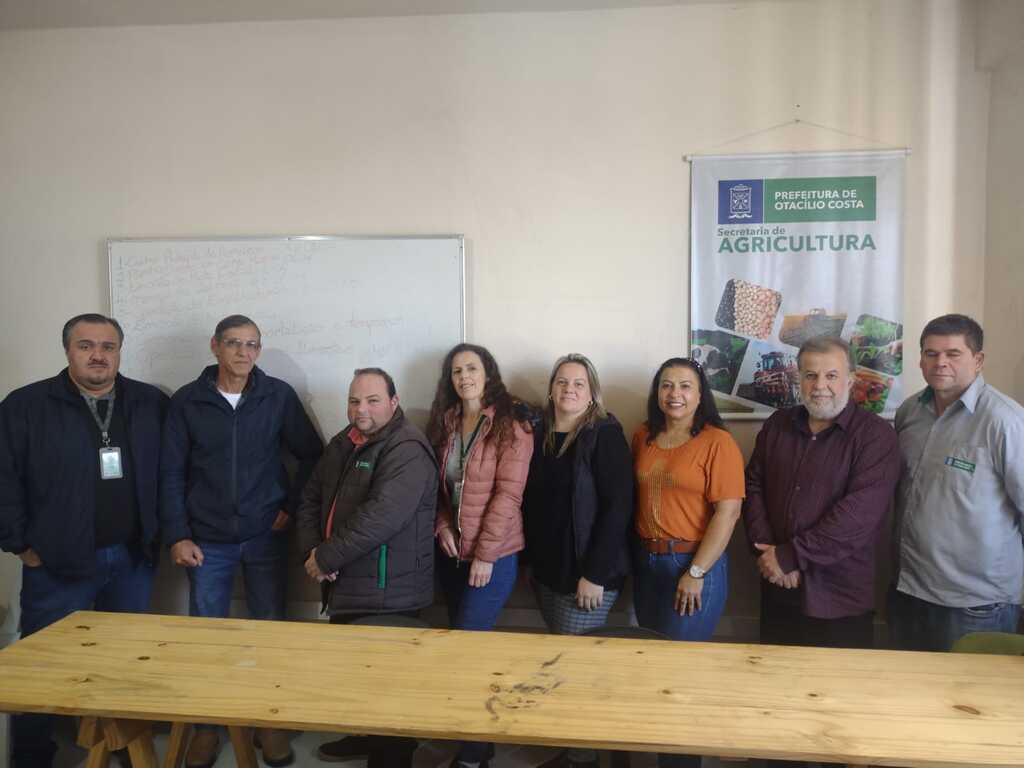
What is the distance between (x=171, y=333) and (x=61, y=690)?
72.5 inches

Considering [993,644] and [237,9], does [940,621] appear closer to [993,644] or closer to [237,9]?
[993,644]

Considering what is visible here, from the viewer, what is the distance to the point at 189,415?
243 centimetres

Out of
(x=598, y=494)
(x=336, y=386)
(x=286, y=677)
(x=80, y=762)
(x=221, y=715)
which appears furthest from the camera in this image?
(x=336, y=386)

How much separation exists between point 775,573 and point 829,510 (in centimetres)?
29

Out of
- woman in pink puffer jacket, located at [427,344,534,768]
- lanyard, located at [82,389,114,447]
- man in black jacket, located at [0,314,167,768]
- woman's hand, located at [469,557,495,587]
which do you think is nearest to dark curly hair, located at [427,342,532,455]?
woman in pink puffer jacket, located at [427,344,534,768]

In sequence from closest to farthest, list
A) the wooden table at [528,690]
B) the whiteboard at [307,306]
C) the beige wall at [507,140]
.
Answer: the wooden table at [528,690] → the beige wall at [507,140] → the whiteboard at [307,306]

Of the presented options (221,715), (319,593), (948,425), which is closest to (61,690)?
(221,715)

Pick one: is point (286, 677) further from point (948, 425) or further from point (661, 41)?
point (661, 41)

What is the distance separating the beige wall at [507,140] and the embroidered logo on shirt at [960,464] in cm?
72

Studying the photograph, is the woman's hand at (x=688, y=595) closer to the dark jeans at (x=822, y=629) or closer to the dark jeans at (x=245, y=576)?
the dark jeans at (x=822, y=629)

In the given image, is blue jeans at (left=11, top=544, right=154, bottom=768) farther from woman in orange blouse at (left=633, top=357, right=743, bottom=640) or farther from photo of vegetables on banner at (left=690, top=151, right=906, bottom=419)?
photo of vegetables on banner at (left=690, top=151, right=906, bottom=419)

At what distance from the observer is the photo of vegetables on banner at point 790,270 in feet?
8.43

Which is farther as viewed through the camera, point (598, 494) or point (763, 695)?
point (598, 494)

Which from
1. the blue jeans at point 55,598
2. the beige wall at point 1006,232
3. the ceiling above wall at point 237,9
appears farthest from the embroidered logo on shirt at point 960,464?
the blue jeans at point 55,598
